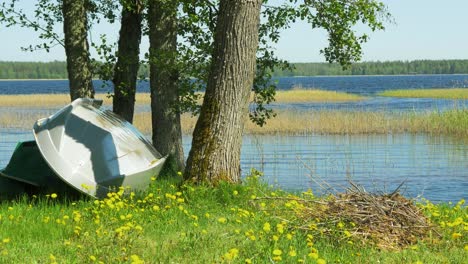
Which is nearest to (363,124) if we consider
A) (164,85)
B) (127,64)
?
(127,64)

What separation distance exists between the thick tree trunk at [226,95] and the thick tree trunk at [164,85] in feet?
12.5

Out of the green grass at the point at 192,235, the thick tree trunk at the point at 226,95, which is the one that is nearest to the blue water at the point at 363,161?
the thick tree trunk at the point at 226,95

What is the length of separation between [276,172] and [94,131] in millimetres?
11702

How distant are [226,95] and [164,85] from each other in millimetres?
4868

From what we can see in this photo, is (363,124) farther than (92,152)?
Yes

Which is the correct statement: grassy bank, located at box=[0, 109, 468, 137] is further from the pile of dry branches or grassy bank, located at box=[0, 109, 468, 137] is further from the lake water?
the pile of dry branches

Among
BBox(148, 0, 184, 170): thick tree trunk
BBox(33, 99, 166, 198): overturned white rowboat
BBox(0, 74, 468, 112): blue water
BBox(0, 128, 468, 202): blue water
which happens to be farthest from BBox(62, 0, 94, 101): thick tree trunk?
BBox(0, 128, 468, 202): blue water

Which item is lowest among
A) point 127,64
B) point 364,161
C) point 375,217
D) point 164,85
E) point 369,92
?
point 369,92

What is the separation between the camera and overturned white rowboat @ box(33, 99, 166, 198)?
12340 mm

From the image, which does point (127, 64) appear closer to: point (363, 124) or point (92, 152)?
point (92, 152)

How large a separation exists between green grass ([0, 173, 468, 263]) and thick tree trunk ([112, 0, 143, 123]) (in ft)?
20.2

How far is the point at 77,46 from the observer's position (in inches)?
682

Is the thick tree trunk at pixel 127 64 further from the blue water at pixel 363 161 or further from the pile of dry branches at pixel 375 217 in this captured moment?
the pile of dry branches at pixel 375 217

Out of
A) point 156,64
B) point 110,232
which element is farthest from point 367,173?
point 110,232
